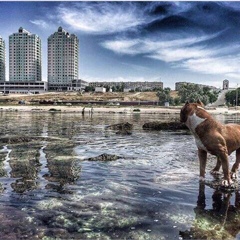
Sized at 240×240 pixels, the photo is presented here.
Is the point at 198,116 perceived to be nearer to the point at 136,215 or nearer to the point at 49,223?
the point at 136,215

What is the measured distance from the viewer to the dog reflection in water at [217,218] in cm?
755

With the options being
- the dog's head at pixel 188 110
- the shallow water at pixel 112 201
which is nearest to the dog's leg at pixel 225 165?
the shallow water at pixel 112 201

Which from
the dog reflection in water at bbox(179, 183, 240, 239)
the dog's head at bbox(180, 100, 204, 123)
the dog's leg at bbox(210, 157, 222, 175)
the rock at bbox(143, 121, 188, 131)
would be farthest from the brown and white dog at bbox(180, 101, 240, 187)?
the rock at bbox(143, 121, 188, 131)

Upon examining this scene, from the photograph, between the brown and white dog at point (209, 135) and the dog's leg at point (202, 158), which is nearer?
the brown and white dog at point (209, 135)

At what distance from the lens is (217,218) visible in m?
8.52

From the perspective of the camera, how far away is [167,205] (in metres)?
9.55

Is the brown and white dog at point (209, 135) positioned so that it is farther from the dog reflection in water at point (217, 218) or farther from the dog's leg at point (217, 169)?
the dog's leg at point (217, 169)

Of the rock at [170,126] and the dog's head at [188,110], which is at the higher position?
the dog's head at [188,110]

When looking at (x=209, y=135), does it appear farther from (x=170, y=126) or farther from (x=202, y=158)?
(x=170, y=126)

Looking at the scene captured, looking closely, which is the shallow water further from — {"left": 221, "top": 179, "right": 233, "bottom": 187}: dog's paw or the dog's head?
the dog's head

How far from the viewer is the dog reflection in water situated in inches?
297

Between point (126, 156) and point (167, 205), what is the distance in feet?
29.0

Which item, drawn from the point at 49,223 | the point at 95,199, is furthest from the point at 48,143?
the point at 49,223

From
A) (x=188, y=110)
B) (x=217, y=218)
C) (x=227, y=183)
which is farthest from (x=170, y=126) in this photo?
(x=217, y=218)
